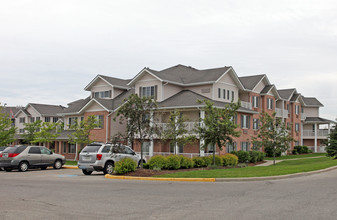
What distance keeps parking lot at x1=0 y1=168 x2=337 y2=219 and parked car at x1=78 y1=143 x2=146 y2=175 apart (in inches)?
250

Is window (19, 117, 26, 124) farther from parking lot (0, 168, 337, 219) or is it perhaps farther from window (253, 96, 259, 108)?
parking lot (0, 168, 337, 219)

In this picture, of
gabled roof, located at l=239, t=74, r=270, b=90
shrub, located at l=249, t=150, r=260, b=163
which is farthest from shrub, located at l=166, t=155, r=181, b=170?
gabled roof, located at l=239, t=74, r=270, b=90

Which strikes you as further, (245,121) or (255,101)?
(255,101)

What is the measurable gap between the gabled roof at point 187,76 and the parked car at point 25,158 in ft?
46.2

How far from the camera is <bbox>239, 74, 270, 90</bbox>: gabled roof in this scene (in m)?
42.9

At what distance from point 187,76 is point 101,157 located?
2137 centimetres

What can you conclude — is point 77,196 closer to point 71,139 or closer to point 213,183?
point 213,183

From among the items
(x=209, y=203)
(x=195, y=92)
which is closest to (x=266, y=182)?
(x=209, y=203)

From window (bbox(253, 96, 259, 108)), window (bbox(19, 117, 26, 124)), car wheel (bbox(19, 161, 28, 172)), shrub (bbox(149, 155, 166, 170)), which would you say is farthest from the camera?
window (bbox(19, 117, 26, 124))

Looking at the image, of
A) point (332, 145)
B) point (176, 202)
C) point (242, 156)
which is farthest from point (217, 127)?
point (332, 145)

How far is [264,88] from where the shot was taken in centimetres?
4609

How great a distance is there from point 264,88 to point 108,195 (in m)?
36.7

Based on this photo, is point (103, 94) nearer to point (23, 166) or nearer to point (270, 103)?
point (270, 103)

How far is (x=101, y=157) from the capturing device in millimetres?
20969
